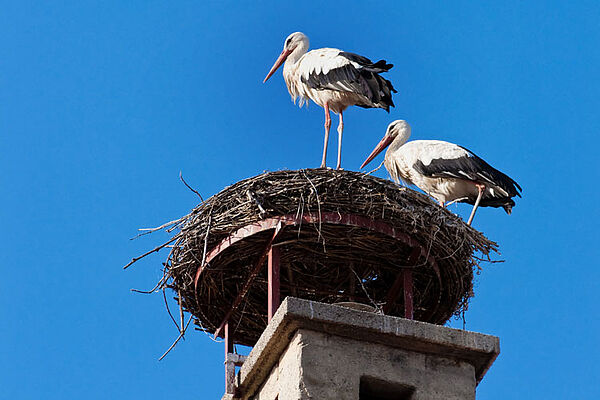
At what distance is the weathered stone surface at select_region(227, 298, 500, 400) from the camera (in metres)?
9.77

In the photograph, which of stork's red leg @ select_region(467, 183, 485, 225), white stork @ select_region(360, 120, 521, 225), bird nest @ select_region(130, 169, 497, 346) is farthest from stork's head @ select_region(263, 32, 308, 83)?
bird nest @ select_region(130, 169, 497, 346)

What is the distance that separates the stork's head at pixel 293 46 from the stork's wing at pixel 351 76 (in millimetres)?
839

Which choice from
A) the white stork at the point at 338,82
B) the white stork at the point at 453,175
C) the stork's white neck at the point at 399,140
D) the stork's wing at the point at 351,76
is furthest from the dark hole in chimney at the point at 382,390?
the stork's white neck at the point at 399,140

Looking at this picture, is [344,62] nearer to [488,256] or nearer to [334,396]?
[488,256]

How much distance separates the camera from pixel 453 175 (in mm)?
14719

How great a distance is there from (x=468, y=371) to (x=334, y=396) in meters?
1.25

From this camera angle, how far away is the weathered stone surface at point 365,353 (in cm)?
977

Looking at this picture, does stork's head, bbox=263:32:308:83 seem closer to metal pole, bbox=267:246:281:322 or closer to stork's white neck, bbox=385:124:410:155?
stork's white neck, bbox=385:124:410:155

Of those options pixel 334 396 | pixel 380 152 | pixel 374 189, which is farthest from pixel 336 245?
pixel 380 152

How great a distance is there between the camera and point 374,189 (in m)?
11.7

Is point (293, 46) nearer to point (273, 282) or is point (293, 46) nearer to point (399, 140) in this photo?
point (399, 140)

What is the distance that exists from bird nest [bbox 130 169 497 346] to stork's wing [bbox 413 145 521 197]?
223 cm

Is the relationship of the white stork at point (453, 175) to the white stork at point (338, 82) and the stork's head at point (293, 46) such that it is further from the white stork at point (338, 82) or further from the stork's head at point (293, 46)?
the stork's head at point (293, 46)

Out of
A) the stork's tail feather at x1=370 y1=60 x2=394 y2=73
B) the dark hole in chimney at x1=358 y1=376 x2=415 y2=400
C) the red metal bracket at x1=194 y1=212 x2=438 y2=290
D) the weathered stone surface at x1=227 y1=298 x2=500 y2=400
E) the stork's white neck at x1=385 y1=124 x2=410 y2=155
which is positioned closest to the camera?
the weathered stone surface at x1=227 y1=298 x2=500 y2=400
